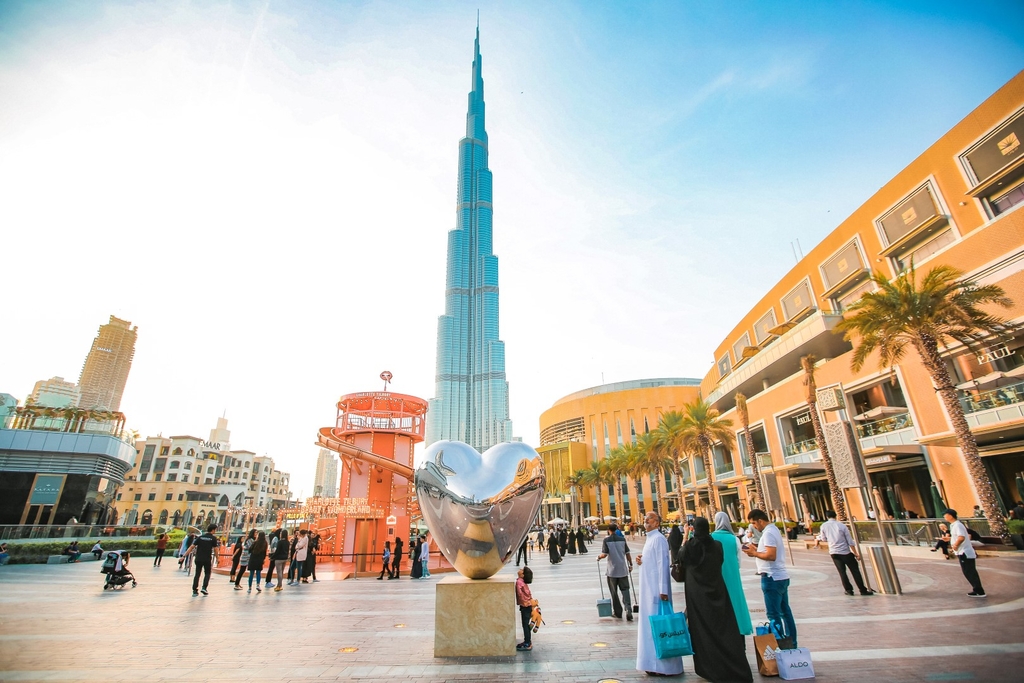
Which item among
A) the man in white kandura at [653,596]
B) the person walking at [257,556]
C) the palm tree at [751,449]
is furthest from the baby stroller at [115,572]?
the palm tree at [751,449]

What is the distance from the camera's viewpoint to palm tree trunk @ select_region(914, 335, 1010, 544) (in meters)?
16.3

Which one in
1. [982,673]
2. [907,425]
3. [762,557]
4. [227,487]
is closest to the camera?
[982,673]

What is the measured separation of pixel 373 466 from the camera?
28156 millimetres

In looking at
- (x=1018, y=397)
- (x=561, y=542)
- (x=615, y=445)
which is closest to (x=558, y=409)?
(x=615, y=445)

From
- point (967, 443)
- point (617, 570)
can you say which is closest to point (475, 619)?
point (617, 570)

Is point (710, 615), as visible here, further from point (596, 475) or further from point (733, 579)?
point (596, 475)

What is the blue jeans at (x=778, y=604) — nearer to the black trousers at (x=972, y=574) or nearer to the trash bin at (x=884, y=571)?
the trash bin at (x=884, y=571)

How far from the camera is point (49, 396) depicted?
89375 mm

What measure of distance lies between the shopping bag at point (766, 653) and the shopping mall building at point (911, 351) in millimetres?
8096

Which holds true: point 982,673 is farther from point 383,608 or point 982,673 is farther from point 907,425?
point 907,425

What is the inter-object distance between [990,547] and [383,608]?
1965 centimetres

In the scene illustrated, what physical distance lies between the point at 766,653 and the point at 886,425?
27.9 m

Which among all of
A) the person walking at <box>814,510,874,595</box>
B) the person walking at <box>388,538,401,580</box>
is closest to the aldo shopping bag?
the person walking at <box>814,510,874,595</box>

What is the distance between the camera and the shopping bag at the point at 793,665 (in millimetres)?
4578
